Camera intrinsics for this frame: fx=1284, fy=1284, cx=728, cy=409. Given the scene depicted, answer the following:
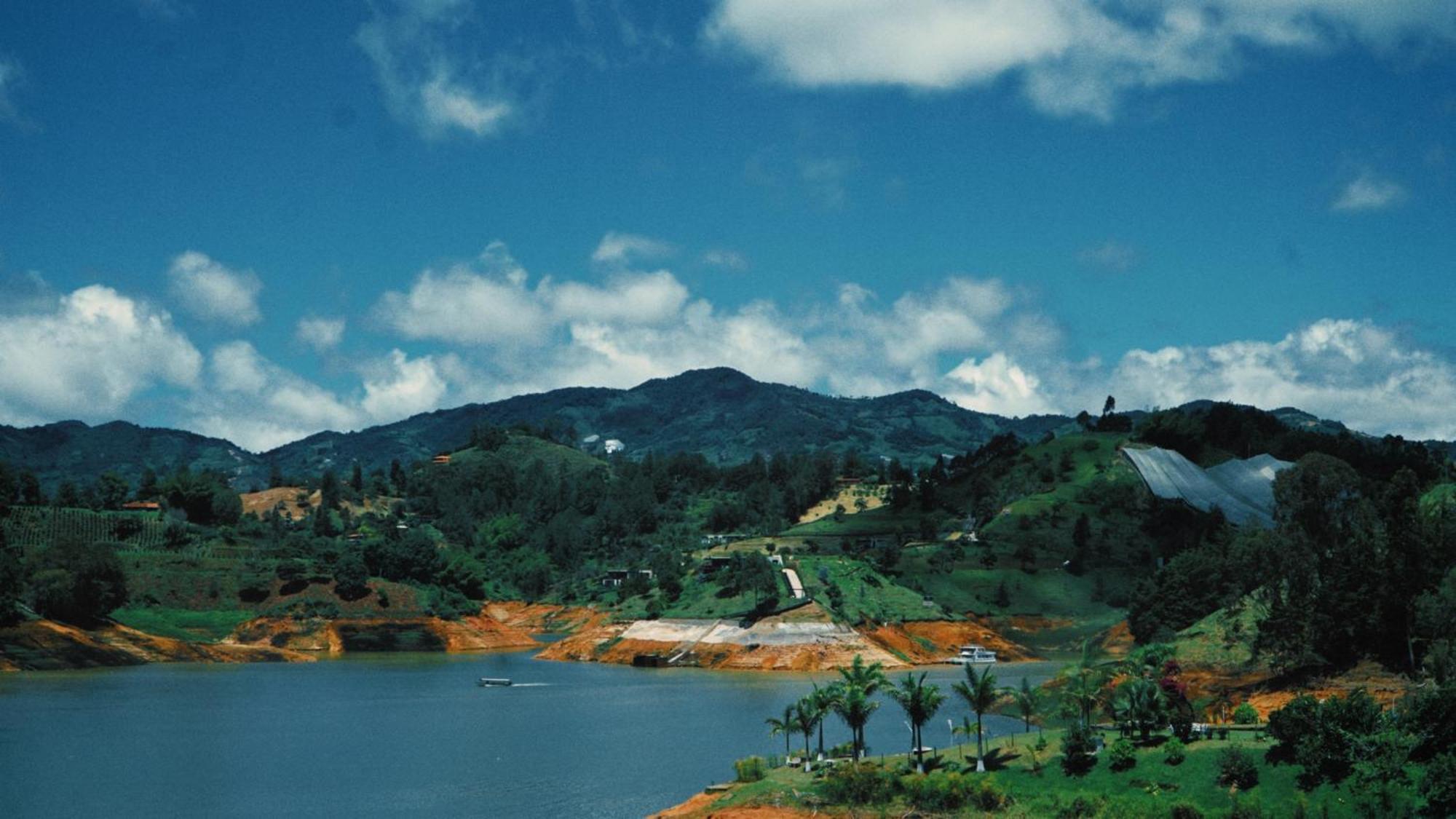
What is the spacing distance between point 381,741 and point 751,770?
33.3m

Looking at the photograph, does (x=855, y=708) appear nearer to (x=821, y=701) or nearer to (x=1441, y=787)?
(x=821, y=701)

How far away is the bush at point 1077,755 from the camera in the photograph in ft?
192

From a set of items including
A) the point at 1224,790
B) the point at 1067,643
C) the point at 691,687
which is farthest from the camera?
the point at 1067,643

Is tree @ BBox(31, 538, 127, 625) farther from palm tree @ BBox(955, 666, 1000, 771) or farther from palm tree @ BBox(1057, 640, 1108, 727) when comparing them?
palm tree @ BBox(1057, 640, 1108, 727)

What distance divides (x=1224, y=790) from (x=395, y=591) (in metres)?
163

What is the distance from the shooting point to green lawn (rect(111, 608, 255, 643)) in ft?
560

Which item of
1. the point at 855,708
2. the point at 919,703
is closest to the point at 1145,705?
the point at 919,703

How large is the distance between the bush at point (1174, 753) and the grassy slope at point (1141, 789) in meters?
0.22

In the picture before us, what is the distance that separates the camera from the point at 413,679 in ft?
463

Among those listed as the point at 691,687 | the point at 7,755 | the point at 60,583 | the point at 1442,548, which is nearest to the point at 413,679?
the point at 691,687

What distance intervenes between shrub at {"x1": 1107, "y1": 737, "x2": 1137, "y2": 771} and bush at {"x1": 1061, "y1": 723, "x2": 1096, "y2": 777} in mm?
930

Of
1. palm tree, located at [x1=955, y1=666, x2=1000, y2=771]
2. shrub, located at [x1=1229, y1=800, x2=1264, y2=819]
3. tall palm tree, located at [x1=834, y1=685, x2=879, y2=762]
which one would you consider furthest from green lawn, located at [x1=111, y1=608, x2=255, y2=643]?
shrub, located at [x1=1229, y1=800, x2=1264, y2=819]

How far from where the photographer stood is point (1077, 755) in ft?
193

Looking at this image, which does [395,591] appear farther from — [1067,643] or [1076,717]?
[1076,717]
